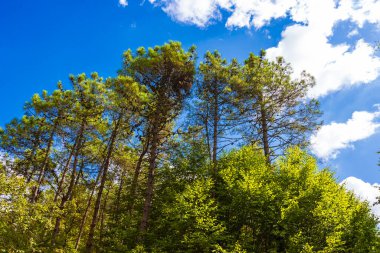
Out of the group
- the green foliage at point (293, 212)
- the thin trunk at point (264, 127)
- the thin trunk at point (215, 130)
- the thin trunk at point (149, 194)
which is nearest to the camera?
the green foliage at point (293, 212)

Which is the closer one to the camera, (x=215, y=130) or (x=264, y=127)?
(x=215, y=130)

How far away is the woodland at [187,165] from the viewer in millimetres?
16094

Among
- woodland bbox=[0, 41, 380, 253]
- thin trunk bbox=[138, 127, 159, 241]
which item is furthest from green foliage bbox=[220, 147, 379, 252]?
thin trunk bbox=[138, 127, 159, 241]

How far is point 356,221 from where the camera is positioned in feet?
57.2

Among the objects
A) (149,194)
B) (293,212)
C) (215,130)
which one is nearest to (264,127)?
(215,130)

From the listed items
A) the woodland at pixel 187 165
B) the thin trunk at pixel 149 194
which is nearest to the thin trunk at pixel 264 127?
the woodland at pixel 187 165

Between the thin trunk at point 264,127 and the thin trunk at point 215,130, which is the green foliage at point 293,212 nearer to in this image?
the thin trunk at point 215,130

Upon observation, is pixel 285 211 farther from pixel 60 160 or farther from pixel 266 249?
pixel 60 160

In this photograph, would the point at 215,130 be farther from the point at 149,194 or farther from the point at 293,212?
the point at 293,212

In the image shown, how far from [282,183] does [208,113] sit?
7.11 meters

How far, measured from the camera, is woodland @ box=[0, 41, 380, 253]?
1609 centimetres

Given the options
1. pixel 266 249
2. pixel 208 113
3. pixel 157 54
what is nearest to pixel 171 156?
pixel 208 113

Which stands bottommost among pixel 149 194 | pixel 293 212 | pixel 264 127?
pixel 293 212

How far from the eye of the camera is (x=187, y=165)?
66.7 feet
